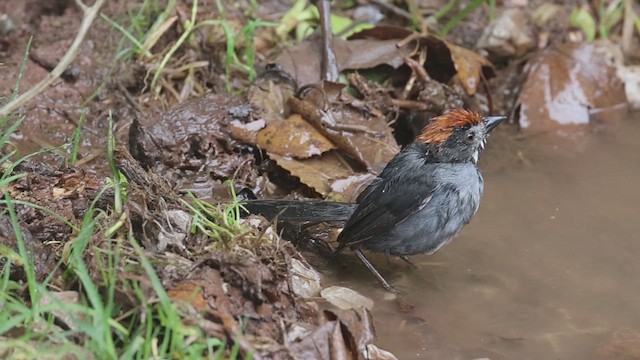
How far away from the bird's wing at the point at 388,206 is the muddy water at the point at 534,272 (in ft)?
1.18

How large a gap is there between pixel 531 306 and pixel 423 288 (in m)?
0.63

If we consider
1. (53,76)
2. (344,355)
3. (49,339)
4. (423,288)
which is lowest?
(423,288)

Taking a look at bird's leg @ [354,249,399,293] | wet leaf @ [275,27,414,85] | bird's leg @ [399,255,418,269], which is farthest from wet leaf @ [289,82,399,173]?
bird's leg @ [354,249,399,293]

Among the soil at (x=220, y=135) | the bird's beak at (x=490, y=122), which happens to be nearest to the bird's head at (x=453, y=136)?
the bird's beak at (x=490, y=122)

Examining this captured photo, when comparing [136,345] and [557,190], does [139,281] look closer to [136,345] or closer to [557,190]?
[136,345]

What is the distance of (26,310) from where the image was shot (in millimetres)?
3521

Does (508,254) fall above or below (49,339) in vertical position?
below

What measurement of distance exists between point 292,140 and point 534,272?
1870mm

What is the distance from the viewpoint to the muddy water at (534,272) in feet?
14.5

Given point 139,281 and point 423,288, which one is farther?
point 423,288

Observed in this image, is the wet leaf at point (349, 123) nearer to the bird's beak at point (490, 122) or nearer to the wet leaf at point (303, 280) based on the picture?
the bird's beak at point (490, 122)

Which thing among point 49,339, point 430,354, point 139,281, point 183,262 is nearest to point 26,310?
point 49,339

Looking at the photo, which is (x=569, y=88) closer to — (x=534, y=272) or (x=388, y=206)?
(x=534, y=272)

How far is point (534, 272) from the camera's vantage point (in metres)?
5.02
